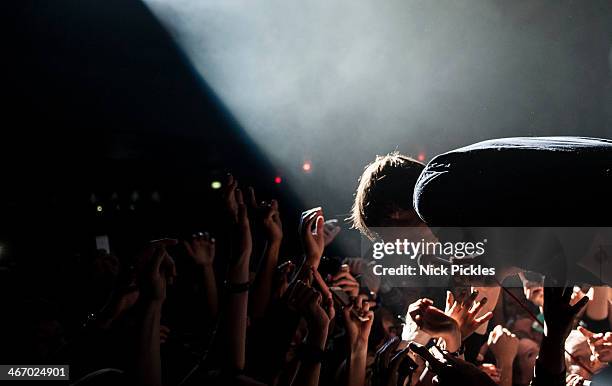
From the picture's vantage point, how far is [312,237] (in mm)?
1547

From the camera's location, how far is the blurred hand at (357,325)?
125 centimetres

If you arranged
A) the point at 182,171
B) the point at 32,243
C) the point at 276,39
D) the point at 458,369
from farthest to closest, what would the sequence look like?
the point at 182,171 → the point at 276,39 → the point at 32,243 → the point at 458,369

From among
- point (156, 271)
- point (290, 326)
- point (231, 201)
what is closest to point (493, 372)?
point (290, 326)

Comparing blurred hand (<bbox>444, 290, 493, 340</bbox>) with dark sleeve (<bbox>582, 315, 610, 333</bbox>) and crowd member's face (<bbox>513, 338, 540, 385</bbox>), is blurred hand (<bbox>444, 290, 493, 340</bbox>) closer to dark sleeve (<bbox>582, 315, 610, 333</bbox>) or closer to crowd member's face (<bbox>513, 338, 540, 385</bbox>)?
crowd member's face (<bbox>513, 338, 540, 385</bbox>)

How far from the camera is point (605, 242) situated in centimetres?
87

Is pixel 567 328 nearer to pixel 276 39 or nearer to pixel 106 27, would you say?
pixel 276 39

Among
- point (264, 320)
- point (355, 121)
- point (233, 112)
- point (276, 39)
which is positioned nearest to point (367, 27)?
point (276, 39)

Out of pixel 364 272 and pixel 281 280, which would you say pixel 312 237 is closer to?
pixel 281 280

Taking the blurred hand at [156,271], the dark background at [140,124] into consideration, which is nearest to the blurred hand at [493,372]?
the blurred hand at [156,271]

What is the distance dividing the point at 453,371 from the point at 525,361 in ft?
3.28

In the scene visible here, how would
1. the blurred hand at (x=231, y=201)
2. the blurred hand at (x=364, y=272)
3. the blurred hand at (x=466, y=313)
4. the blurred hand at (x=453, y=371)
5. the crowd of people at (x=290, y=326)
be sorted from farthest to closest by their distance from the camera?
the blurred hand at (x=364, y=272)
the blurred hand at (x=231, y=201)
the blurred hand at (x=466, y=313)
the crowd of people at (x=290, y=326)
the blurred hand at (x=453, y=371)

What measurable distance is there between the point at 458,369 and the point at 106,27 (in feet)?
9.72

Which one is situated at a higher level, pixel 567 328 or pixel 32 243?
pixel 32 243

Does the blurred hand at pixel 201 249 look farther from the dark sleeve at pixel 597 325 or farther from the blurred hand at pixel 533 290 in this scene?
the dark sleeve at pixel 597 325
